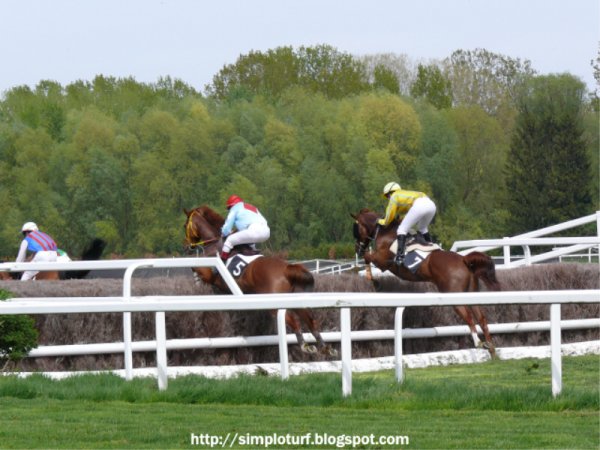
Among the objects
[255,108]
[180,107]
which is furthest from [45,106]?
[255,108]

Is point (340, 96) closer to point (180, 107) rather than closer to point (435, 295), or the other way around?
point (180, 107)

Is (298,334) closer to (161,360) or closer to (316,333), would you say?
(316,333)

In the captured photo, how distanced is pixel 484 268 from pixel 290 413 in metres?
5.52

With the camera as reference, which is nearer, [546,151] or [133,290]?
[133,290]

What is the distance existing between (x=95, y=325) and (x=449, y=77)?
6708cm

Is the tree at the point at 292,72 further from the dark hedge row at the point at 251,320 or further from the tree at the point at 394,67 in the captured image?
the dark hedge row at the point at 251,320

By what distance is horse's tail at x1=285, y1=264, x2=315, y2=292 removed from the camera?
452 inches

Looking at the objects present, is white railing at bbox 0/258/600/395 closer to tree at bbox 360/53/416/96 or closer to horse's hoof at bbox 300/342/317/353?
horse's hoof at bbox 300/342/317/353

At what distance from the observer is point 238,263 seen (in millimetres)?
12141

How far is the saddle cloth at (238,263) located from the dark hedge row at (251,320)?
1.47 ft

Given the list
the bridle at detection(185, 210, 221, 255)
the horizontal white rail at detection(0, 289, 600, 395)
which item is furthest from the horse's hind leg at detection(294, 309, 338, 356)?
the horizontal white rail at detection(0, 289, 600, 395)

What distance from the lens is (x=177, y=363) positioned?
1069 cm

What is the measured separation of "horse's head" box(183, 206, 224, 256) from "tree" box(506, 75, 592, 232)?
136ft

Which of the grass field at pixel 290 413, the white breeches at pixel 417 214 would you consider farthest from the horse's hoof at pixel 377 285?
the grass field at pixel 290 413
